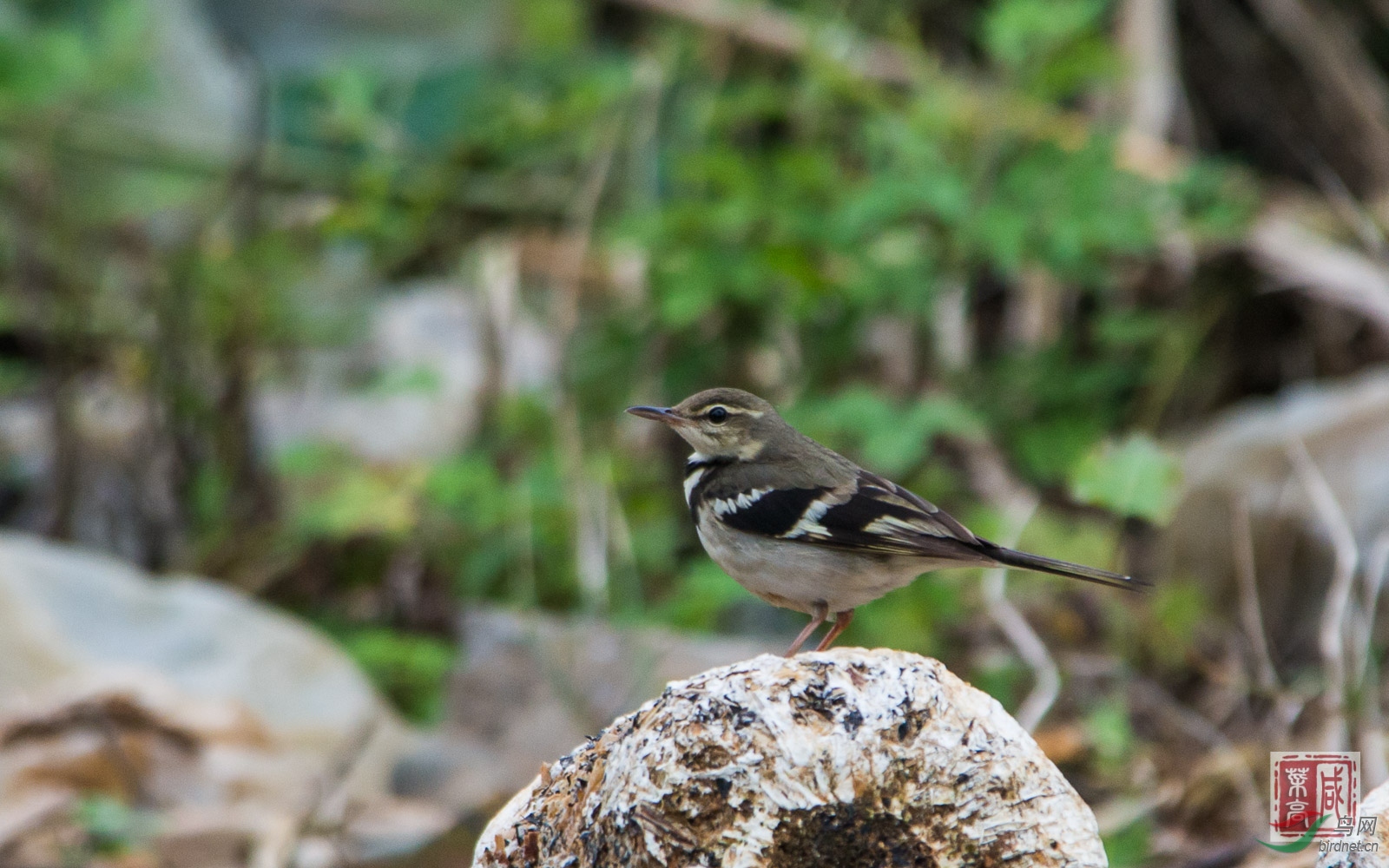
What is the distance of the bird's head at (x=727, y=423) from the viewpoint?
4.28m

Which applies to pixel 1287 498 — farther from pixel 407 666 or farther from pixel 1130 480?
pixel 407 666

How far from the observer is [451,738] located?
6.18 meters

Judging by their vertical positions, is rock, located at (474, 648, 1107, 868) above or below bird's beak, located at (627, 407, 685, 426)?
above


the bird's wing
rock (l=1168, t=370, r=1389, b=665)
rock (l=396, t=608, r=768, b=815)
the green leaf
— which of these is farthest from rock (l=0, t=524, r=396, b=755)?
rock (l=1168, t=370, r=1389, b=665)

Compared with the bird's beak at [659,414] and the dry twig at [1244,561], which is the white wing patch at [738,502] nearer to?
the bird's beak at [659,414]

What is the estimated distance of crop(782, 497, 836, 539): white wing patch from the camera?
12.2 ft

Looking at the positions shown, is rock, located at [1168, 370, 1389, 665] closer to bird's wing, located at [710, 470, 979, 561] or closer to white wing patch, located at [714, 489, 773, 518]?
bird's wing, located at [710, 470, 979, 561]

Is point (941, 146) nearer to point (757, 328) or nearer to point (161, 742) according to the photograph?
point (757, 328)

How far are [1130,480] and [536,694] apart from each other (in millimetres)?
3155

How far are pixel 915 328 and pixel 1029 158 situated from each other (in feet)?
4.34

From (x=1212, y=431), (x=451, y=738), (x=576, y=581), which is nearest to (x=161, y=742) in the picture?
(x=451, y=738)

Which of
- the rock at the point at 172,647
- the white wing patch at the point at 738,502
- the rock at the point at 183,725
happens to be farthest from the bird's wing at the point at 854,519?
the rock at the point at 172,647
